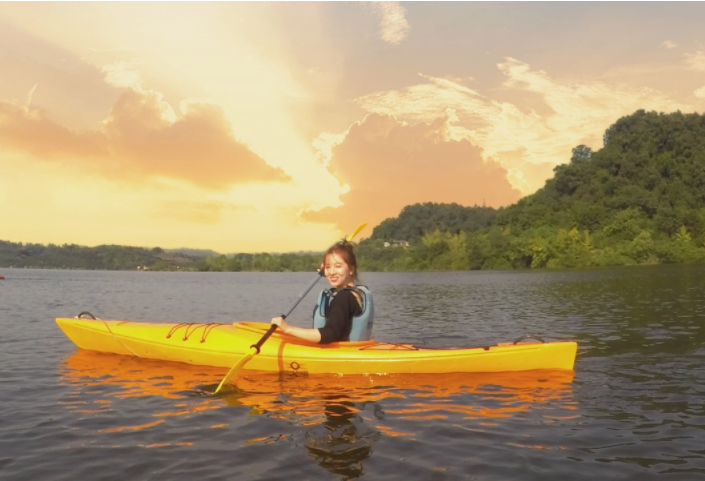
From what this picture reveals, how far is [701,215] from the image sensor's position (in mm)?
76562

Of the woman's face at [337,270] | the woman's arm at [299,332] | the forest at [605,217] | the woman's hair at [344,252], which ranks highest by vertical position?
the forest at [605,217]

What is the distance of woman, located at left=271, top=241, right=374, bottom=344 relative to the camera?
24.0 ft

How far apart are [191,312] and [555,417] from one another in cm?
1640

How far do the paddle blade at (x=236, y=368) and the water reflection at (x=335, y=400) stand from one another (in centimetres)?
14

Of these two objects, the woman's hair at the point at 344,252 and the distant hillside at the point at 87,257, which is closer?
the woman's hair at the point at 344,252

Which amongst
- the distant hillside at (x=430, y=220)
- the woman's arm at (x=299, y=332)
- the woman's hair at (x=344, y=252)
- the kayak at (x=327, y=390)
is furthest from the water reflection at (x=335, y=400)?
the distant hillside at (x=430, y=220)

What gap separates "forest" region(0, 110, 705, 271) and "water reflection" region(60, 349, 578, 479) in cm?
6413

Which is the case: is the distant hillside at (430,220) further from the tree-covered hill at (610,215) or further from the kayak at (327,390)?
the kayak at (327,390)

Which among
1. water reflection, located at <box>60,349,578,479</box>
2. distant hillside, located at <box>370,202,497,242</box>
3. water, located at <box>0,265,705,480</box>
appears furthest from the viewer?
distant hillside, located at <box>370,202,497,242</box>

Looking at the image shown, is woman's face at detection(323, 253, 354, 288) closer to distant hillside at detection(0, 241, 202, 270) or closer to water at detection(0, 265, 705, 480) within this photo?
water at detection(0, 265, 705, 480)

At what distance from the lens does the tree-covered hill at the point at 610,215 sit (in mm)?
70000

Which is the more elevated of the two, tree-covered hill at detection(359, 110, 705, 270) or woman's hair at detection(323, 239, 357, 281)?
tree-covered hill at detection(359, 110, 705, 270)

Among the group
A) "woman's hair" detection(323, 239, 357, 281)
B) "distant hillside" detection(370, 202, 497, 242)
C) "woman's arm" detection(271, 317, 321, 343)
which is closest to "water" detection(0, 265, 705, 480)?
"woman's arm" detection(271, 317, 321, 343)

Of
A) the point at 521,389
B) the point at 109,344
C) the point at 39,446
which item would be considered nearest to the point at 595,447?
the point at 521,389
